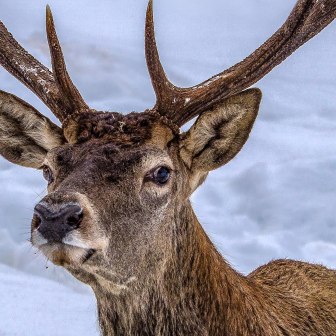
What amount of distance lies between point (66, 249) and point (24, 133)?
1.85 m

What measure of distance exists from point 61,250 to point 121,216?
554mm

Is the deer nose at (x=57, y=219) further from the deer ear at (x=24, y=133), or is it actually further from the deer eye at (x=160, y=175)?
the deer ear at (x=24, y=133)

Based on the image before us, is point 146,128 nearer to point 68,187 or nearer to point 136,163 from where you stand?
point 136,163

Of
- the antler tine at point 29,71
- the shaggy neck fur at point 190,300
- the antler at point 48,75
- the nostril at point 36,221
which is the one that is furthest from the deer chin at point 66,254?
the antler tine at point 29,71

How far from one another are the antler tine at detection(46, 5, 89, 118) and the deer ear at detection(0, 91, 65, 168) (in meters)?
0.26

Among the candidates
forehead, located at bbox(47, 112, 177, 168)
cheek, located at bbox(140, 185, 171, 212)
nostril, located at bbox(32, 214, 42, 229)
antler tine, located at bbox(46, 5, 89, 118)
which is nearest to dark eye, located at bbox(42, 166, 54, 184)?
forehead, located at bbox(47, 112, 177, 168)

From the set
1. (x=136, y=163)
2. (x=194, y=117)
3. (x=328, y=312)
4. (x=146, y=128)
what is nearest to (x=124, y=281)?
(x=136, y=163)

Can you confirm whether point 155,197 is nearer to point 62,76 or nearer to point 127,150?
point 127,150

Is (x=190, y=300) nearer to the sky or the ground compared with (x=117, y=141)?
nearer to the ground

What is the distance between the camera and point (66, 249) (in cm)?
436

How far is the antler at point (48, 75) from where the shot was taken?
5941 millimetres

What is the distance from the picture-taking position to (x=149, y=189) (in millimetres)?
4992

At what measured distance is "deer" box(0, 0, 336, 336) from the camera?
15.2ft

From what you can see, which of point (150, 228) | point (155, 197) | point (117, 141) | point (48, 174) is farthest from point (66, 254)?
point (48, 174)
